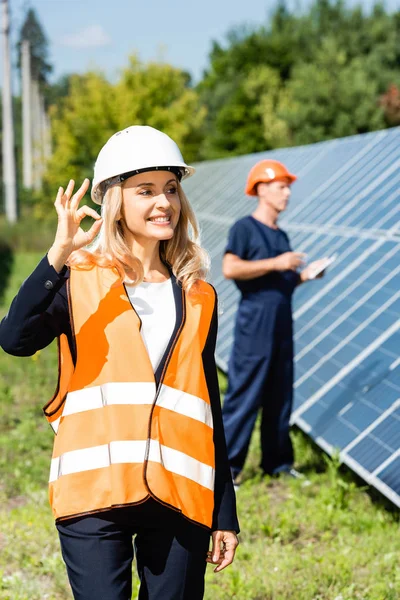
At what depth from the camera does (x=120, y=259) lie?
8.07 ft

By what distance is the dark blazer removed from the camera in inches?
87.8

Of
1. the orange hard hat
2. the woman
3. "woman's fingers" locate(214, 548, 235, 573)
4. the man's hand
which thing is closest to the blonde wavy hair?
the woman

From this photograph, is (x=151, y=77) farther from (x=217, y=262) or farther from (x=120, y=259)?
(x=120, y=259)

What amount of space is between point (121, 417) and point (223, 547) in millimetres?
532

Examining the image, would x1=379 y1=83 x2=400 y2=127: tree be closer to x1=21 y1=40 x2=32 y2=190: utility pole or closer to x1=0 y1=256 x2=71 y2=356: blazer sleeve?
x1=21 y1=40 x2=32 y2=190: utility pole

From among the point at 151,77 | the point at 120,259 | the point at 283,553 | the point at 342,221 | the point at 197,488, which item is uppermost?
the point at 120,259

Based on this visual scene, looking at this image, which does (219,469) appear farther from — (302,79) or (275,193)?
(302,79)

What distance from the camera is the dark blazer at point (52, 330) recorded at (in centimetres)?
223

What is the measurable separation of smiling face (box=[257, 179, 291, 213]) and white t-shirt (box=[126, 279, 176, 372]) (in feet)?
10.4

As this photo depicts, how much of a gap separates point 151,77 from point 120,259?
35917mm

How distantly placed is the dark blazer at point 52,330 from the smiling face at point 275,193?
3.15 meters

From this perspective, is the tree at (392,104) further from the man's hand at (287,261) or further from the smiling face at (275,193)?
the man's hand at (287,261)

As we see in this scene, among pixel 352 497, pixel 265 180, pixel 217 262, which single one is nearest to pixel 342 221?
pixel 265 180

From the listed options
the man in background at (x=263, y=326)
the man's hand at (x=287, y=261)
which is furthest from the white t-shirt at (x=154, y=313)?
the man in background at (x=263, y=326)
